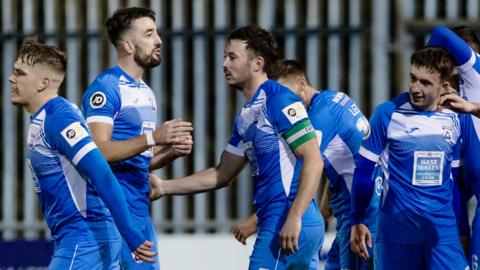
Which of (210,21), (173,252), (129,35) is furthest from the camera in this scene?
(210,21)

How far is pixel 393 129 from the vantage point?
25.1 feet

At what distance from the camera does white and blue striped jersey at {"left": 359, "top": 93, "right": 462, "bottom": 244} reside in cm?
759

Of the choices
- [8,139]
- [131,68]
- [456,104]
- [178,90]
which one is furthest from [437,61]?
[8,139]

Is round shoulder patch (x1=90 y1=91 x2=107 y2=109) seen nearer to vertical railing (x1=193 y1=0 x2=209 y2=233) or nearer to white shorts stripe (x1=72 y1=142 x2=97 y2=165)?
white shorts stripe (x1=72 y1=142 x2=97 y2=165)

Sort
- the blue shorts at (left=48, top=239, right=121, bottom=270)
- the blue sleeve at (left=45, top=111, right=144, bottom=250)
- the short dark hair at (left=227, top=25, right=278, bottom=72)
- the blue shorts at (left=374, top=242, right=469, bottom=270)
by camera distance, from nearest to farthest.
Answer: the blue sleeve at (left=45, top=111, right=144, bottom=250), the blue shorts at (left=48, top=239, right=121, bottom=270), the short dark hair at (left=227, top=25, right=278, bottom=72), the blue shorts at (left=374, top=242, right=469, bottom=270)

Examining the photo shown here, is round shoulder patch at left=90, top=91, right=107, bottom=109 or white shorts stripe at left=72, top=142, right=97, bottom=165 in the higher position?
round shoulder patch at left=90, top=91, right=107, bottom=109

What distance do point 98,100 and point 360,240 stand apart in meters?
1.74

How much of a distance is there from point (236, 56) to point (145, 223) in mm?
1082

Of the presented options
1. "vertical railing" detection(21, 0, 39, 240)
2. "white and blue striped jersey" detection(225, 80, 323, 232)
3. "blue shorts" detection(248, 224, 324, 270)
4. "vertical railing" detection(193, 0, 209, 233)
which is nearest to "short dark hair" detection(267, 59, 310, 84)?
"white and blue striped jersey" detection(225, 80, 323, 232)

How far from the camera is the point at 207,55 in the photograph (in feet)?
42.5

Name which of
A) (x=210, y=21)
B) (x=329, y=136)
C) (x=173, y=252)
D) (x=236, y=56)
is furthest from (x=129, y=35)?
(x=210, y=21)

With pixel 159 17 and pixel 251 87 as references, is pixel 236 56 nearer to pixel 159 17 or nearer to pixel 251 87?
pixel 251 87

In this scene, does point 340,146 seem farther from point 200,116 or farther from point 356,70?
point 200,116

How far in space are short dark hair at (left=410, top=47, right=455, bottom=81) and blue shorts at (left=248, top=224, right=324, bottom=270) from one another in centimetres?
115
